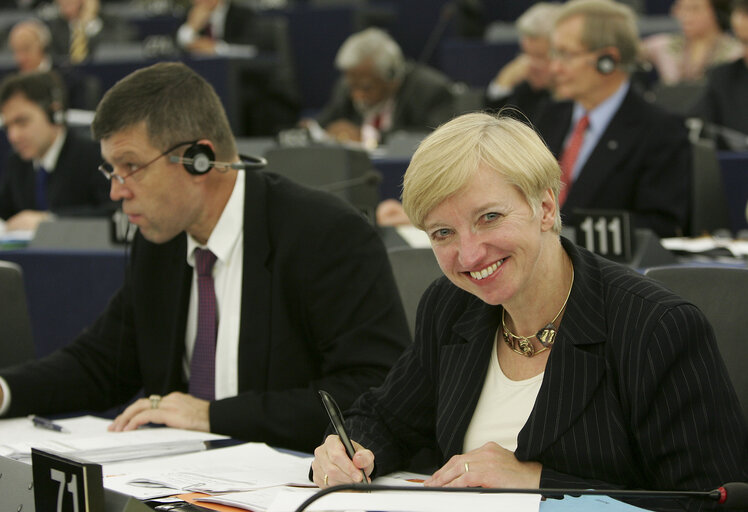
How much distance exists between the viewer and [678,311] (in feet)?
5.19

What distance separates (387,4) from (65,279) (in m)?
6.38

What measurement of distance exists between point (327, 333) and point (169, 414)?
36 cm

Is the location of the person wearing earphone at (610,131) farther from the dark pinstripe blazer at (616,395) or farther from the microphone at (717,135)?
the dark pinstripe blazer at (616,395)

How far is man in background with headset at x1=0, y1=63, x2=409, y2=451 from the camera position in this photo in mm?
2230

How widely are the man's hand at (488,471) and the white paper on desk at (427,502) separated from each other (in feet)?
0.40

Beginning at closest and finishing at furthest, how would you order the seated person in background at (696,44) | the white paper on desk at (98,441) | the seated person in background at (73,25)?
the white paper on desk at (98,441) → the seated person in background at (696,44) → the seated person in background at (73,25)

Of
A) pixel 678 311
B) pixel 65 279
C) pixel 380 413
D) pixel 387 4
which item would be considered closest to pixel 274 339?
pixel 380 413

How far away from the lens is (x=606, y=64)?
4.20m

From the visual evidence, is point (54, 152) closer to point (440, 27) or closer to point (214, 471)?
point (214, 471)

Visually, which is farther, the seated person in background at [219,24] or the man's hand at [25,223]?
the seated person in background at [219,24]

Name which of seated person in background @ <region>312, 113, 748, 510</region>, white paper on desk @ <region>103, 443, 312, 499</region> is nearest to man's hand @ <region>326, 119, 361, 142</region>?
white paper on desk @ <region>103, 443, 312, 499</region>

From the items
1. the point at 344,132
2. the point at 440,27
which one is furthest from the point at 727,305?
the point at 440,27

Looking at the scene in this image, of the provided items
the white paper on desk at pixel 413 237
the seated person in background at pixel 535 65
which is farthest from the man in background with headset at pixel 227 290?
the seated person in background at pixel 535 65

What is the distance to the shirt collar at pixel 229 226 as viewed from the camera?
241 centimetres
